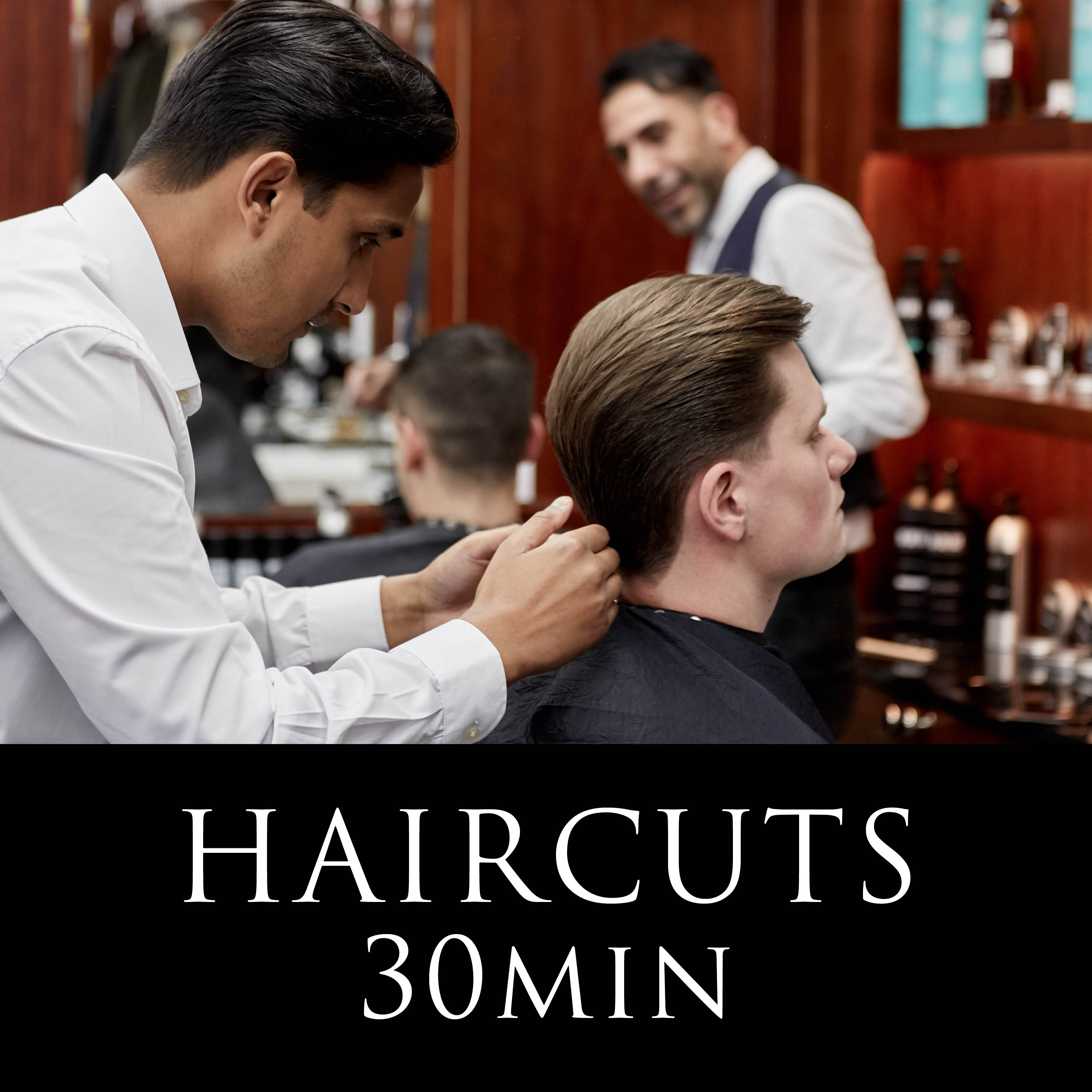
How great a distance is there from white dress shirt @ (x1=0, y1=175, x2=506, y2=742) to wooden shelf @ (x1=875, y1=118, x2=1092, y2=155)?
1.96 metres

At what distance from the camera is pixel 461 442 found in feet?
7.52

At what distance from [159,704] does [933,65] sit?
2640mm

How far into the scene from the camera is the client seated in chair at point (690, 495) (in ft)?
4.35

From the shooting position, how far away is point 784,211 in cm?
231

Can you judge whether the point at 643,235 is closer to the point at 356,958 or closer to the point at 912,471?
the point at 912,471

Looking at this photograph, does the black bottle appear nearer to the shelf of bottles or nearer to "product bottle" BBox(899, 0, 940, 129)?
"product bottle" BBox(899, 0, 940, 129)

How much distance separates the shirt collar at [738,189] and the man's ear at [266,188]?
1355mm

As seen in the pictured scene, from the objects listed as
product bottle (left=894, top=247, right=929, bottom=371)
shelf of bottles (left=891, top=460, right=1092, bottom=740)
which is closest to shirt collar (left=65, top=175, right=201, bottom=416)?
shelf of bottles (left=891, top=460, right=1092, bottom=740)

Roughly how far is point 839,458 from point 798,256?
101cm

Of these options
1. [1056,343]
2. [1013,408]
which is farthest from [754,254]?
[1056,343]

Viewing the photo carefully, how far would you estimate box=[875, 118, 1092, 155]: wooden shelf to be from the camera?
2.63m

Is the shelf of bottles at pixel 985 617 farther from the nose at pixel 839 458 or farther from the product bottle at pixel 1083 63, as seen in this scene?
the nose at pixel 839 458

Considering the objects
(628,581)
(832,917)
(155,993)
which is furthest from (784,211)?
(155,993)

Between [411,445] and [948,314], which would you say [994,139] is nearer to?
[948,314]
